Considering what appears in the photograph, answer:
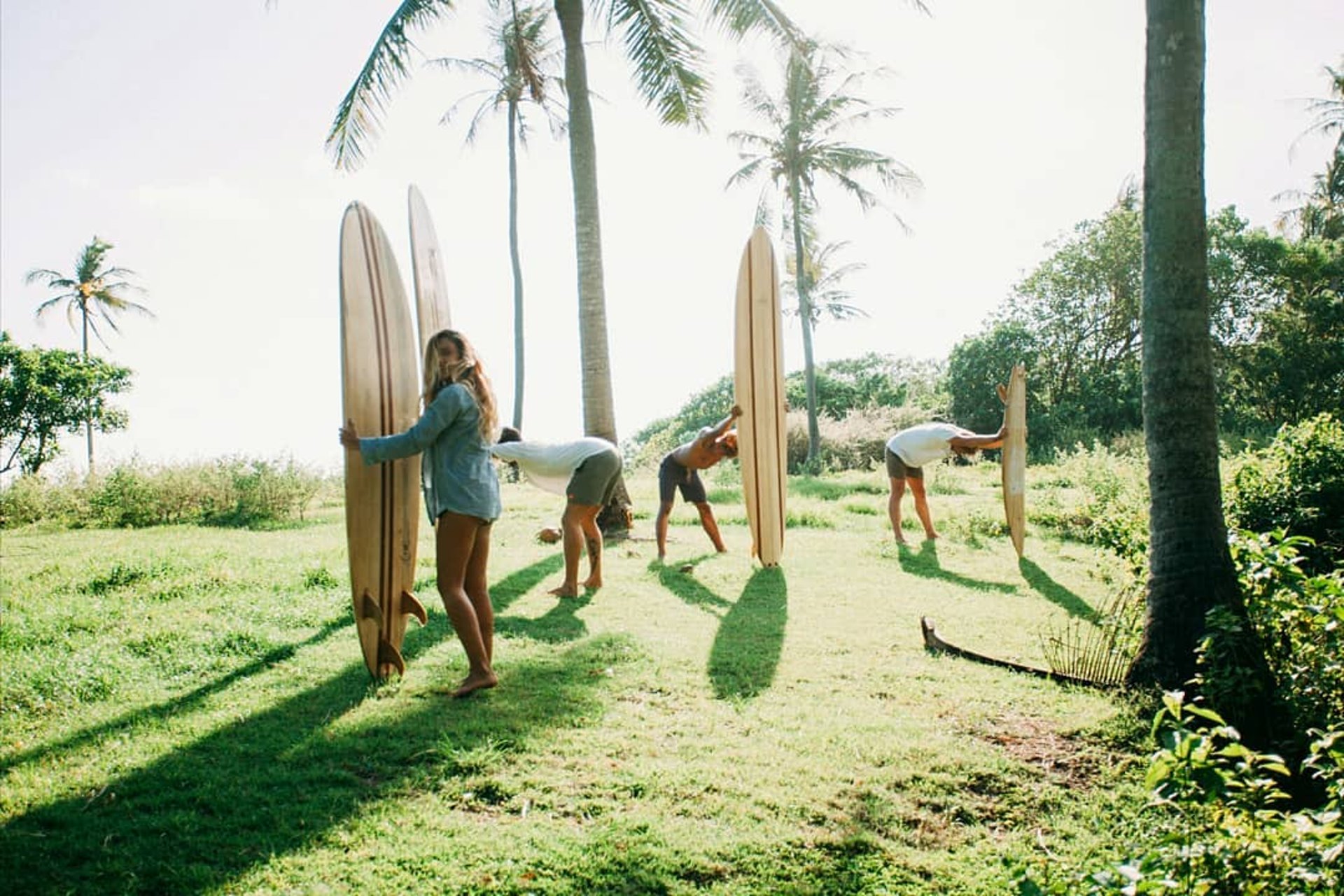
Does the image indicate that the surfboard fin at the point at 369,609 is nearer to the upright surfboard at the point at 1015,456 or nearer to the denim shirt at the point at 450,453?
the denim shirt at the point at 450,453

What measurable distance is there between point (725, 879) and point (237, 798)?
1.92 meters

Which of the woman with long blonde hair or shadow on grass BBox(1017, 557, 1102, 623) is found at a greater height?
the woman with long blonde hair

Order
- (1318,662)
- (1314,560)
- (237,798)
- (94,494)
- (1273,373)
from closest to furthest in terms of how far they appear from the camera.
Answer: (237,798)
(1318,662)
(1314,560)
(94,494)
(1273,373)

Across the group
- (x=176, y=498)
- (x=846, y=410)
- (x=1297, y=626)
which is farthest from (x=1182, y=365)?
(x=846, y=410)

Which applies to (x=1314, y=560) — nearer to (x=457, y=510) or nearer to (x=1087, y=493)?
(x=1087, y=493)

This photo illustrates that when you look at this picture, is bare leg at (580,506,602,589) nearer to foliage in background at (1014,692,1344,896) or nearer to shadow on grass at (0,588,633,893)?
shadow on grass at (0,588,633,893)

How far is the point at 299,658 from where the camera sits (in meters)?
4.83

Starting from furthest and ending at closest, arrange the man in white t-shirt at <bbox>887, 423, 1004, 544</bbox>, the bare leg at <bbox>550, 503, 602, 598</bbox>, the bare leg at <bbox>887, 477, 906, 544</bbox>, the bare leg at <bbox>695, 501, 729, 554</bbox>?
the bare leg at <bbox>887, 477, 906, 544</bbox>
the man in white t-shirt at <bbox>887, 423, 1004, 544</bbox>
the bare leg at <bbox>695, 501, 729, 554</bbox>
the bare leg at <bbox>550, 503, 602, 598</bbox>

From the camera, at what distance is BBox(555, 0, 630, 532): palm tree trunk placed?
8.98 metres

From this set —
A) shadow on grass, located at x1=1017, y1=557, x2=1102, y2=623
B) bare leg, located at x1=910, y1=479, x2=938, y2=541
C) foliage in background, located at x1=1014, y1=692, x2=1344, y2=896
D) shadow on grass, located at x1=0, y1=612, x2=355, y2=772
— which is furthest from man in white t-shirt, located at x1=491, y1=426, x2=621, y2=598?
foliage in background, located at x1=1014, y1=692, x2=1344, y2=896

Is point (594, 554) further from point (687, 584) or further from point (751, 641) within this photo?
point (751, 641)

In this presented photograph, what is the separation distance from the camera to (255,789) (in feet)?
10.2

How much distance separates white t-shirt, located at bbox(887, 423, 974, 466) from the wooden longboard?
6.45 feet

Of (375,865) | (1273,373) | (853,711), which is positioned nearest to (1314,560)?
(853,711)
